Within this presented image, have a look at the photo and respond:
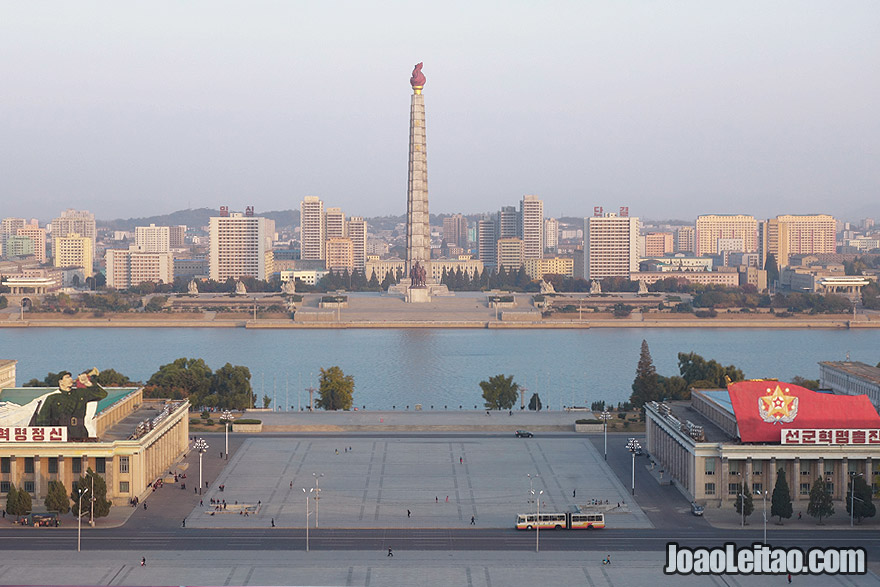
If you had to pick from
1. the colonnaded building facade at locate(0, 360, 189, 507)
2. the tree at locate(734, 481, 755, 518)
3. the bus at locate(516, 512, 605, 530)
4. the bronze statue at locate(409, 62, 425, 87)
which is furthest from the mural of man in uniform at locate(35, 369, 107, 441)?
the bronze statue at locate(409, 62, 425, 87)

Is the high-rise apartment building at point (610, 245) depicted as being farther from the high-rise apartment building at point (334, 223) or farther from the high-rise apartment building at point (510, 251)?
the high-rise apartment building at point (334, 223)

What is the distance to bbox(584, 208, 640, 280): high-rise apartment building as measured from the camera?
137 meters

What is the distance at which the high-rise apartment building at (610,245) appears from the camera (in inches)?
5389

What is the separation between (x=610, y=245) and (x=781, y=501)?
108m

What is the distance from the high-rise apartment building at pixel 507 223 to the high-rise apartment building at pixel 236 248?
149 feet

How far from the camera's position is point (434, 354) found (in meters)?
72.9

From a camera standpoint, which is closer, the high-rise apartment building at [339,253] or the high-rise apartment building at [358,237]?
the high-rise apartment building at [339,253]

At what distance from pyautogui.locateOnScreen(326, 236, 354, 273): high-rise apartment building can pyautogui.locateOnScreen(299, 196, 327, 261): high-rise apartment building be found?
2331 centimetres

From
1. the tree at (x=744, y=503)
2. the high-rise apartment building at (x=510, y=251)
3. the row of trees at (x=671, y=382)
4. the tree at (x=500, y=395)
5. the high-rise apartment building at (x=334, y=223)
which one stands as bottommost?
the tree at (x=744, y=503)

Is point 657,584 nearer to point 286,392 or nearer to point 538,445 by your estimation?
point 538,445

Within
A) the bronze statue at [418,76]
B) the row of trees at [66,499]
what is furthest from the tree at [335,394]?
the bronze statue at [418,76]

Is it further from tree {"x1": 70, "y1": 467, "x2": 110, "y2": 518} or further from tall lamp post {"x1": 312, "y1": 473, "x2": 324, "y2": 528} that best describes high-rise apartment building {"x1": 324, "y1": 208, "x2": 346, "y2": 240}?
tree {"x1": 70, "y1": 467, "x2": 110, "y2": 518}

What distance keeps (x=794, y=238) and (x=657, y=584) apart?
178 m

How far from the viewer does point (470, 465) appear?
37.5 meters
